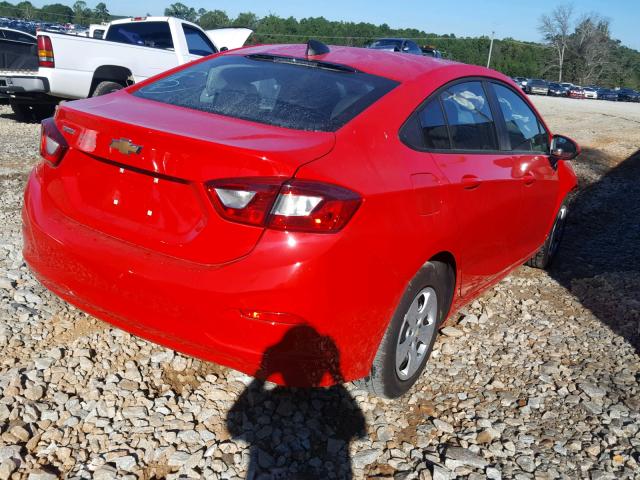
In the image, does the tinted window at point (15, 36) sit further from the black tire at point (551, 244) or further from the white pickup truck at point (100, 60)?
the black tire at point (551, 244)

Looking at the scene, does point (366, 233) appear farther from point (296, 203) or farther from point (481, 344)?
point (481, 344)

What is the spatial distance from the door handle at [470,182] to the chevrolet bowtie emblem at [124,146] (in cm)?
159

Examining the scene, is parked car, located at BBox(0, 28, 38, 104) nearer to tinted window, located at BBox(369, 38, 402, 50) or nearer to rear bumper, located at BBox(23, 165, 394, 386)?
rear bumper, located at BBox(23, 165, 394, 386)

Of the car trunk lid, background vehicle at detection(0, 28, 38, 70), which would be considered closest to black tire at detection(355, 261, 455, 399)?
the car trunk lid

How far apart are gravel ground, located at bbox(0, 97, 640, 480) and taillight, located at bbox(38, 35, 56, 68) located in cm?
615

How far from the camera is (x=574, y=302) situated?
467cm

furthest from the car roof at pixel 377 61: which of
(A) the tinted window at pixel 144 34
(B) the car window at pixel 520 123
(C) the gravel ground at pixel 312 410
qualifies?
(A) the tinted window at pixel 144 34

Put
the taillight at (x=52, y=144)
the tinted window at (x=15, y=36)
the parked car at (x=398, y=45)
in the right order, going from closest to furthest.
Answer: the taillight at (x=52, y=144) → the tinted window at (x=15, y=36) → the parked car at (x=398, y=45)

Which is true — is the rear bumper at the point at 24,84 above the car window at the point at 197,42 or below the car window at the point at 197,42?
below

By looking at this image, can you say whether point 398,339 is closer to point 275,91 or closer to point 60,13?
point 275,91

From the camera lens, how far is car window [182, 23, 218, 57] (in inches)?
442

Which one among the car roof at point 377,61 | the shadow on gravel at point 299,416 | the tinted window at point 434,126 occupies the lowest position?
the shadow on gravel at point 299,416

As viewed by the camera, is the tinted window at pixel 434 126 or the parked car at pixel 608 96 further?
the parked car at pixel 608 96

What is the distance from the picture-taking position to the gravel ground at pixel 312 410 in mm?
2598
